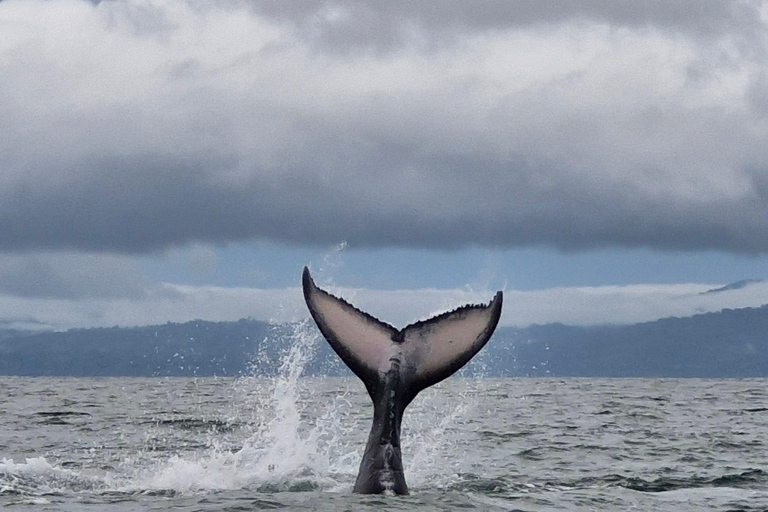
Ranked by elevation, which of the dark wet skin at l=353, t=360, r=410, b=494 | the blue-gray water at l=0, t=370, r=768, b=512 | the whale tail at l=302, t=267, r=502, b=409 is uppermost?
the whale tail at l=302, t=267, r=502, b=409

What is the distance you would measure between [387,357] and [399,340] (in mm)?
213

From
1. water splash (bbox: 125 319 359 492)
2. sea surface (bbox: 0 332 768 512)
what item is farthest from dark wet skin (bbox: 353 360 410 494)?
water splash (bbox: 125 319 359 492)

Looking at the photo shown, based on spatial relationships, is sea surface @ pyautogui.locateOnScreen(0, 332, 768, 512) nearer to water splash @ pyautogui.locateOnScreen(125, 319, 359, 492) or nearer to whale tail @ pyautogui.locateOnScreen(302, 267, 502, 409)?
water splash @ pyautogui.locateOnScreen(125, 319, 359, 492)

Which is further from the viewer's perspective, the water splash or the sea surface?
the water splash

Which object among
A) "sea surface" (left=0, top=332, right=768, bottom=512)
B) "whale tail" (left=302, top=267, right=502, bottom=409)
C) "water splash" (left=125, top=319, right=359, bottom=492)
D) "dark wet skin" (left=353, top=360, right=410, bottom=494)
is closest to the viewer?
"whale tail" (left=302, top=267, right=502, bottom=409)

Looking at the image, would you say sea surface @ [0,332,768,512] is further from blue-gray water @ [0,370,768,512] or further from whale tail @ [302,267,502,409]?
→ whale tail @ [302,267,502,409]

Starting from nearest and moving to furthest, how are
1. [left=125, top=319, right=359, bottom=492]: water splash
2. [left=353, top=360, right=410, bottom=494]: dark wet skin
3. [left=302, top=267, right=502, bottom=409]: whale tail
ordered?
[left=302, top=267, right=502, bottom=409]: whale tail → [left=353, top=360, right=410, bottom=494]: dark wet skin → [left=125, top=319, right=359, bottom=492]: water splash

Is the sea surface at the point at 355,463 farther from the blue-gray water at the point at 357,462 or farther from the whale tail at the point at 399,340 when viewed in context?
the whale tail at the point at 399,340

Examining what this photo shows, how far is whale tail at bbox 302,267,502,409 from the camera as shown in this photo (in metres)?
11.0

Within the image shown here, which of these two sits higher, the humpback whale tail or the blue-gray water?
the humpback whale tail

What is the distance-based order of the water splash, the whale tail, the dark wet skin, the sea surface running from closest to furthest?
the whale tail → the dark wet skin → the sea surface → the water splash

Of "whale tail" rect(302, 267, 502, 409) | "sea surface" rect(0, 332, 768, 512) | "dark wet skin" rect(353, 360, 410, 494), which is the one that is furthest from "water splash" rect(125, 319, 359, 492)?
"whale tail" rect(302, 267, 502, 409)

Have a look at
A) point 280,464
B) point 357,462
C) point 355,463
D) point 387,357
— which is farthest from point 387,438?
point 357,462

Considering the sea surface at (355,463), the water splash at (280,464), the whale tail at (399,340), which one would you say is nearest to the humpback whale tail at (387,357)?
the whale tail at (399,340)
